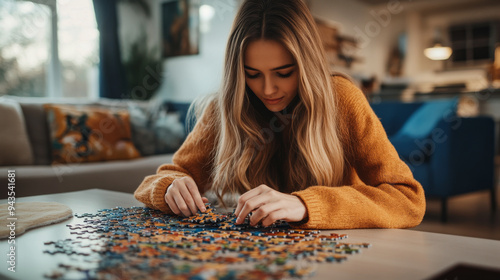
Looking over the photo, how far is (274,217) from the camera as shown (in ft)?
2.78

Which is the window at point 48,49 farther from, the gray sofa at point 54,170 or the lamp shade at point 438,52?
the lamp shade at point 438,52

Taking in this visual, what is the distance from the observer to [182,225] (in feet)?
3.00

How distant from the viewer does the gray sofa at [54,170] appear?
249 cm

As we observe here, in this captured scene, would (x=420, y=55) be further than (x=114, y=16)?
Yes

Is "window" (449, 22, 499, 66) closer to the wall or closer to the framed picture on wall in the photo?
the wall

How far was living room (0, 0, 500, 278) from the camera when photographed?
2990mm

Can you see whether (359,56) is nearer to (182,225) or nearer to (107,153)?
(107,153)

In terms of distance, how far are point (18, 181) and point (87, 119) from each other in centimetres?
87

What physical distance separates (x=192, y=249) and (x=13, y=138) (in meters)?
2.58

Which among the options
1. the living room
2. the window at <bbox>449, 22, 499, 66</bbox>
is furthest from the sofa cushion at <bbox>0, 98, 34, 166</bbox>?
the window at <bbox>449, 22, 499, 66</bbox>

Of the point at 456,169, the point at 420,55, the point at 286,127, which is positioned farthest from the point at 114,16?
the point at 420,55

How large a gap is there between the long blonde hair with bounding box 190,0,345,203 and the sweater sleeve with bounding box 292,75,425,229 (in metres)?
0.05

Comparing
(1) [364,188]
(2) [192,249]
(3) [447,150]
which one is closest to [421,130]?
(3) [447,150]

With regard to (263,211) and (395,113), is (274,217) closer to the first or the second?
(263,211)
